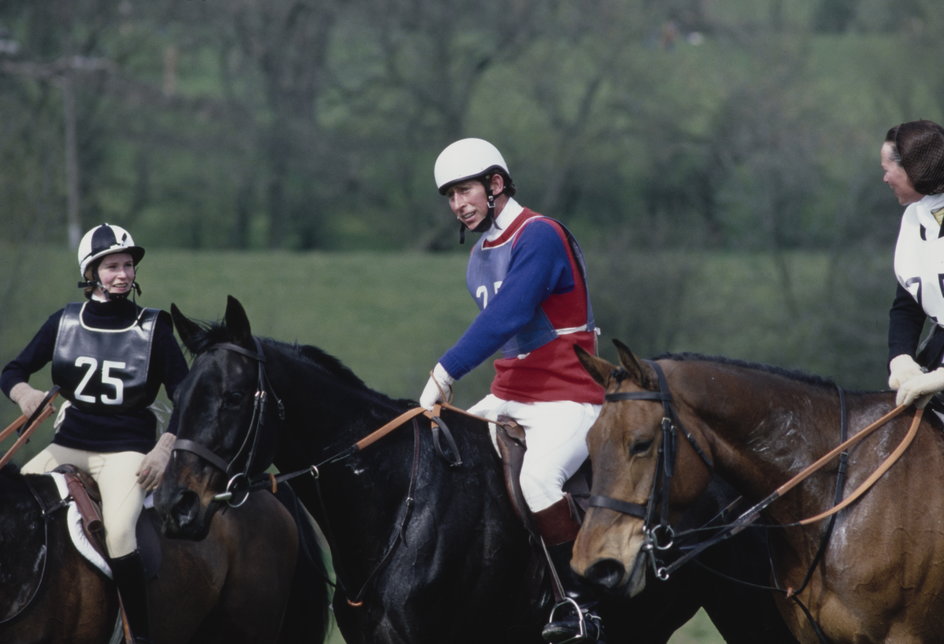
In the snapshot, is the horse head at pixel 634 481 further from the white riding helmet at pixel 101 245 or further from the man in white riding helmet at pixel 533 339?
the white riding helmet at pixel 101 245

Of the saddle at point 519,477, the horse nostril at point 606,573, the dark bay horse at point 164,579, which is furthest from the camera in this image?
the saddle at point 519,477

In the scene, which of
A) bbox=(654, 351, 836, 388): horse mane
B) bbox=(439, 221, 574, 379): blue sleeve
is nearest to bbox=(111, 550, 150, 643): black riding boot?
bbox=(439, 221, 574, 379): blue sleeve

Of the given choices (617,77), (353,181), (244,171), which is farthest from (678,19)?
(244,171)

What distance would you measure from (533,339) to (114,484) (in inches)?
85.3

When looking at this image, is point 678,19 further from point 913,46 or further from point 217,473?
point 217,473

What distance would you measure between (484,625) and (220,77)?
37.4 meters

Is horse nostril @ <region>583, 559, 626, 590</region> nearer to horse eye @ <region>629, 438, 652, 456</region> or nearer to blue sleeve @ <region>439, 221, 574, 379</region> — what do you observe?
horse eye @ <region>629, 438, 652, 456</region>

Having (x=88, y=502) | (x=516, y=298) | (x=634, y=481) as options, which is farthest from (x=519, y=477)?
(x=88, y=502)

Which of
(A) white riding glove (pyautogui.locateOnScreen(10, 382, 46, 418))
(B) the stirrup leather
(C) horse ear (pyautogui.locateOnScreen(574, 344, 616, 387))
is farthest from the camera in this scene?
(A) white riding glove (pyautogui.locateOnScreen(10, 382, 46, 418))

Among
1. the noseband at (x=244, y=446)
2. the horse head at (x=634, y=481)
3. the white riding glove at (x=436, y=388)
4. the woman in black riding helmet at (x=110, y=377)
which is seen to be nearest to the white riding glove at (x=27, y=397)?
the woman in black riding helmet at (x=110, y=377)

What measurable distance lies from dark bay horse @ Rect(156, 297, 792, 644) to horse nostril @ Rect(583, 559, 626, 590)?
1061 mm

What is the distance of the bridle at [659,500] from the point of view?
5.05 metres

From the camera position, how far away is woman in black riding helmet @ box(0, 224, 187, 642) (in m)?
6.24

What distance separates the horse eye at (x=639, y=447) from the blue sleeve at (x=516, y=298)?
110cm
